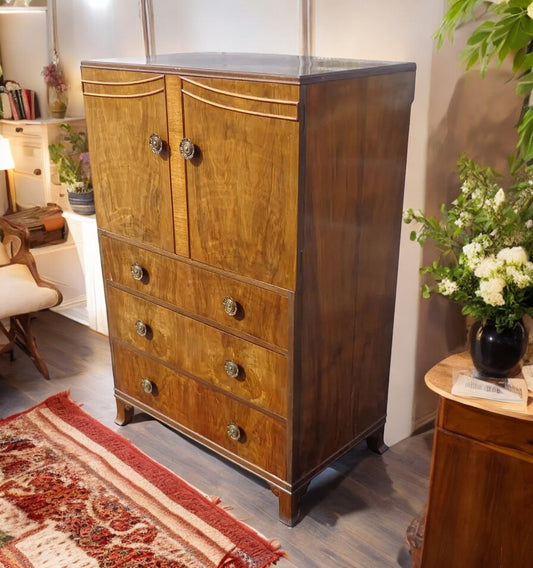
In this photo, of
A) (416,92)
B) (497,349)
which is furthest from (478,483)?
(416,92)

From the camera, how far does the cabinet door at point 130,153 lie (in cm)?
226

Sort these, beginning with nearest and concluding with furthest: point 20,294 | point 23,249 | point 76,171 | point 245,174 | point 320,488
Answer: point 245,174
point 320,488
point 20,294
point 23,249
point 76,171

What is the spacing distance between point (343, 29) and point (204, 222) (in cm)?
89

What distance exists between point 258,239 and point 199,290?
375 millimetres

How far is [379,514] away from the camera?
2371mm

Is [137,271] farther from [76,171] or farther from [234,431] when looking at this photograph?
[76,171]

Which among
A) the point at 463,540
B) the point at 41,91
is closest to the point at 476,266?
the point at 463,540

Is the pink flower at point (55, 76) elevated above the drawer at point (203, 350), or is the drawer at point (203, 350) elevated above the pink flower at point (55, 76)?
the pink flower at point (55, 76)

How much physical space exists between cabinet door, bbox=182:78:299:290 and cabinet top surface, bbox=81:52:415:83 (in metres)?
0.03

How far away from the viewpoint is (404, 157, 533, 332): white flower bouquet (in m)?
1.68

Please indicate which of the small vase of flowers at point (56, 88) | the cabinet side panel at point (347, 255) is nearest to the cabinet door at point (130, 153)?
the cabinet side panel at point (347, 255)

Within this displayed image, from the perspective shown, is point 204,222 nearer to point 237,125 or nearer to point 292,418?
point 237,125

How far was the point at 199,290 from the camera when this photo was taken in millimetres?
2342

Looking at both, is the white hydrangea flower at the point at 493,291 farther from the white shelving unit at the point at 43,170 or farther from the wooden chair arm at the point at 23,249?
the white shelving unit at the point at 43,170
